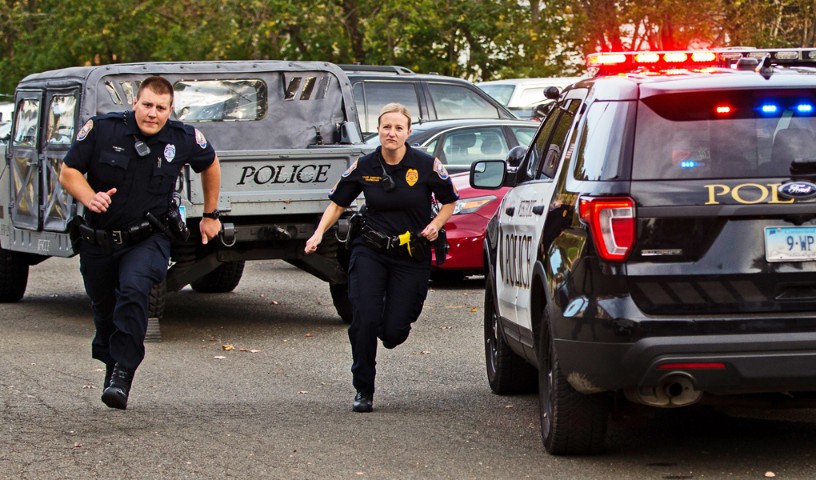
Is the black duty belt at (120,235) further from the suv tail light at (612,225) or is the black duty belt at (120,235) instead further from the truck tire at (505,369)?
the suv tail light at (612,225)

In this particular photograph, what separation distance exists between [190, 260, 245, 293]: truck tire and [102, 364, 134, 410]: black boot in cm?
681

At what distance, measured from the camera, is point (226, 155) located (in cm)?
1116

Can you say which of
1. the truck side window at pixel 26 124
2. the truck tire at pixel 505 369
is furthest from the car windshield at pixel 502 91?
the truck tire at pixel 505 369

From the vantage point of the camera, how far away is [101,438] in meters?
7.12

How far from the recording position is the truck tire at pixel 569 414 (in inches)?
251

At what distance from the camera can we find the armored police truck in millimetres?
11266

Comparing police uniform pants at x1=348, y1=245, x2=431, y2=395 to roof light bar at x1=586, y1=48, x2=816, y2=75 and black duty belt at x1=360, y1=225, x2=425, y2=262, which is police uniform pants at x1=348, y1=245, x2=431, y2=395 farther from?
roof light bar at x1=586, y1=48, x2=816, y2=75

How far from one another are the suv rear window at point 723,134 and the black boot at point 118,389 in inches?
117

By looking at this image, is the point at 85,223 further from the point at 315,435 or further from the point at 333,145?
the point at 333,145

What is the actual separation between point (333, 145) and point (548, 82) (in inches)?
502

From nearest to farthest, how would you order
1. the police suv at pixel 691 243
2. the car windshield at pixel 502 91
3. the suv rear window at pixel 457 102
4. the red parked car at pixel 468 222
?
the police suv at pixel 691 243 → the red parked car at pixel 468 222 → the suv rear window at pixel 457 102 → the car windshield at pixel 502 91

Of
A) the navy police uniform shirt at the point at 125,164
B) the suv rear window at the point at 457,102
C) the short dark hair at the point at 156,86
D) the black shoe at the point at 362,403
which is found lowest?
the suv rear window at the point at 457,102

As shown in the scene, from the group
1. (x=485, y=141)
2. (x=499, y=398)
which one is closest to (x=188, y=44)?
(x=485, y=141)

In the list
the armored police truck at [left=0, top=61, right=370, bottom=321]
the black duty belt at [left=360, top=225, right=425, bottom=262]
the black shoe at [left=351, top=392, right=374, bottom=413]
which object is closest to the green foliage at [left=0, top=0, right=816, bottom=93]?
the armored police truck at [left=0, top=61, right=370, bottom=321]
